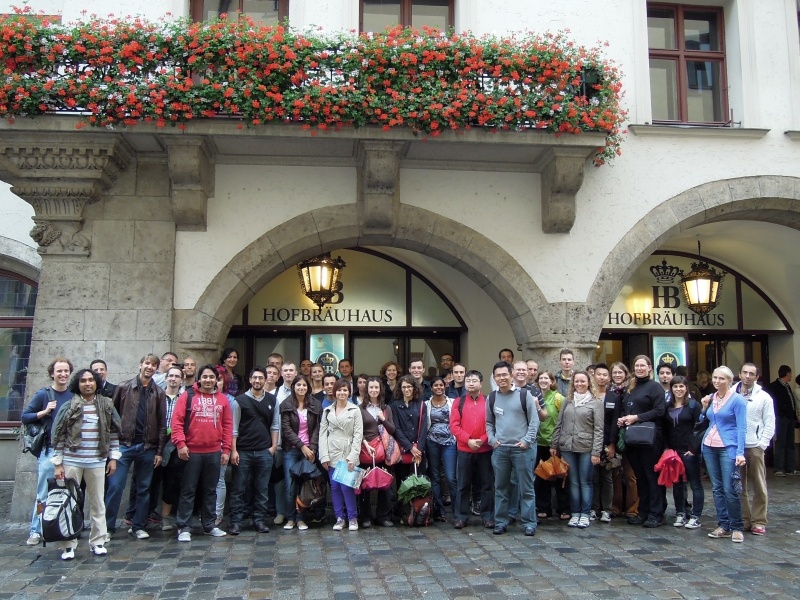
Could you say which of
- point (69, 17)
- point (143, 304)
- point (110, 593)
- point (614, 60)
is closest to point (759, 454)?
point (614, 60)

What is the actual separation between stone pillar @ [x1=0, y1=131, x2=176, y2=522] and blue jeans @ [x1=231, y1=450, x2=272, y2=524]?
1.79 meters

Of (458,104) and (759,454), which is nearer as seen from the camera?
(759,454)

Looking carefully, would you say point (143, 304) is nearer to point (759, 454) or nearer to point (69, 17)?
point (69, 17)

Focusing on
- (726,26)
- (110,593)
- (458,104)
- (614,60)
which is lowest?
(110,593)

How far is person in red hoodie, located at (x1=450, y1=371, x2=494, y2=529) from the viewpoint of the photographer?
24.8 ft

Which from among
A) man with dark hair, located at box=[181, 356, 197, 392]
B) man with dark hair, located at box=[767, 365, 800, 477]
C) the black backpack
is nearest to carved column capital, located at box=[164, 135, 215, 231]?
man with dark hair, located at box=[181, 356, 197, 392]

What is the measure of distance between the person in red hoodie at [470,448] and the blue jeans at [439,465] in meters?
0.16

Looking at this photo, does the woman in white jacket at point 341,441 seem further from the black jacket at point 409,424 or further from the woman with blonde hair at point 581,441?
the woman with blonde hair at point 581,441

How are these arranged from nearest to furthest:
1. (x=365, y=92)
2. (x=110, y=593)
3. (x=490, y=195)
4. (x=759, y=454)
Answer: (x=110, y=593) → (x=759, y=454) → (x=365, y=92) → (x=490, y=195)

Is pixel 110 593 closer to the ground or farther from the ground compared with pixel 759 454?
closer to the ground

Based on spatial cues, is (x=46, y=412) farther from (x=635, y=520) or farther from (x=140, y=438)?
(x=635, y=520)

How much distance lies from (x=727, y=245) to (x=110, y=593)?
33.4 feet

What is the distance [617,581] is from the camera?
5.62 metres

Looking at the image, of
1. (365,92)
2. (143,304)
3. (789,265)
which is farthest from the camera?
(789,265)
